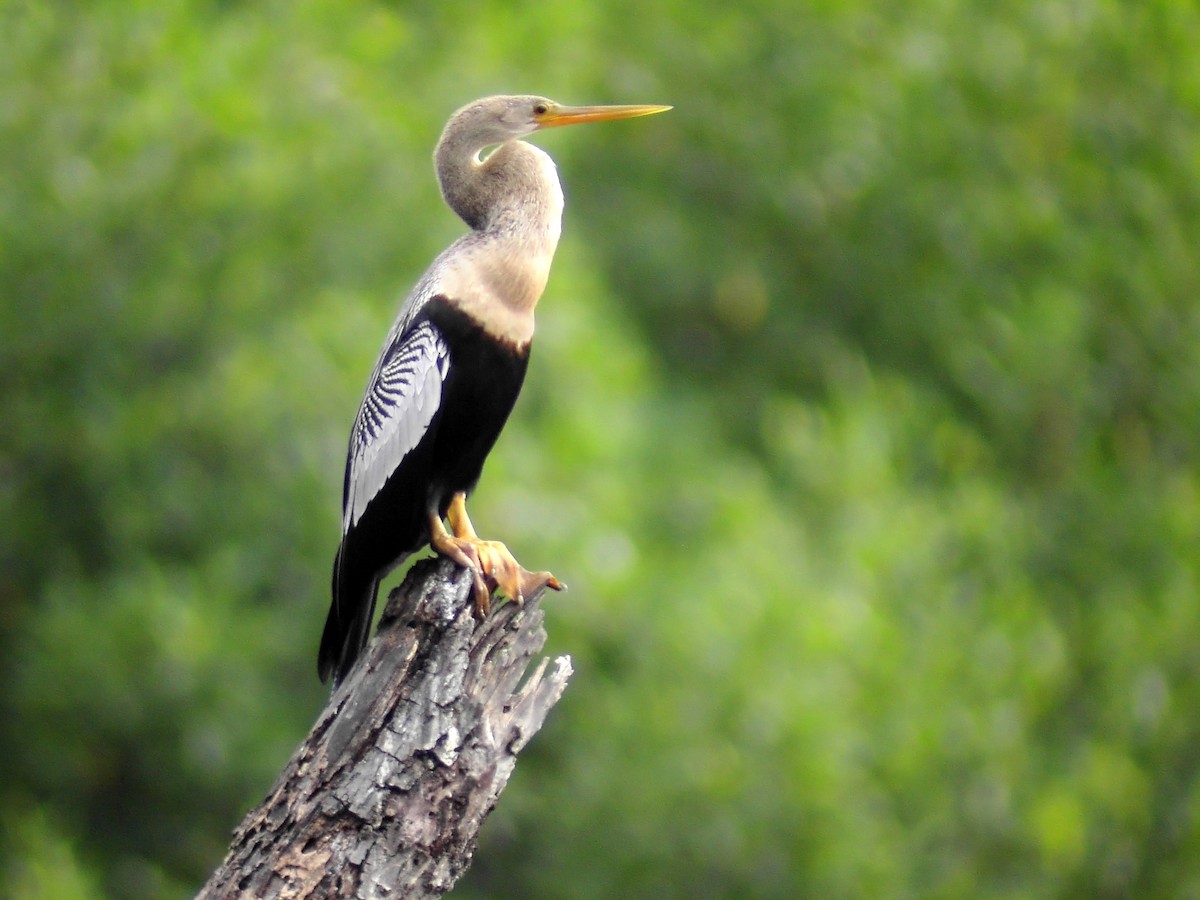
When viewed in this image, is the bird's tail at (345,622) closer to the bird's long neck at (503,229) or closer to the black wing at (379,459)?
the black wing at (379,459)

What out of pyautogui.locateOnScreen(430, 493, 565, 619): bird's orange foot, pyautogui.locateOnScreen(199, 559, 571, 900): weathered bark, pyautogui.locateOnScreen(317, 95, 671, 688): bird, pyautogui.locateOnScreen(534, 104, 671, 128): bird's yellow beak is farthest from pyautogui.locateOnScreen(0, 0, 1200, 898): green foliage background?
pyautogui.locateOnScreen(199, 559, 571, 900): weathered bark

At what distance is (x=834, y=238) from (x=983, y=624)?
17.8 ft

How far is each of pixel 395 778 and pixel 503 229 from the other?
54.3 inches

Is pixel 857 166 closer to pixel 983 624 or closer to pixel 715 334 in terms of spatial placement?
pixel 715 334

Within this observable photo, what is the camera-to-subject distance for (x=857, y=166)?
13.6 metres

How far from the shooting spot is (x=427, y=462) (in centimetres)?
335

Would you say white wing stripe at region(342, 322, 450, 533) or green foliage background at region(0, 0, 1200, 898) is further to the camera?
green foliage background at region(0, 0, 1200, 898)

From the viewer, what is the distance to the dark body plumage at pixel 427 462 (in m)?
3.30

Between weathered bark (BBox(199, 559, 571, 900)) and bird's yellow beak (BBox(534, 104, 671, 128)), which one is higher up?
bird's yellow beak (BBox(534, 104, 671, 128))

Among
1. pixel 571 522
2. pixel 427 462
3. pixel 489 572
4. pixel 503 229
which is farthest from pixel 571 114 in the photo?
pixel 571 522

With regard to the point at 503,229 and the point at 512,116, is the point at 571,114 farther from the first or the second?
the point at 503,229

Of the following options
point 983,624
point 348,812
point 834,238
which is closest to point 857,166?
point 834,238

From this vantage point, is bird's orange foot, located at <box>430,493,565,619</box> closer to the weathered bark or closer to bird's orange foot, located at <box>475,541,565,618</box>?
bird's orange foot, located at <box>475,541,565,618</box>

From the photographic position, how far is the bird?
3303mm
